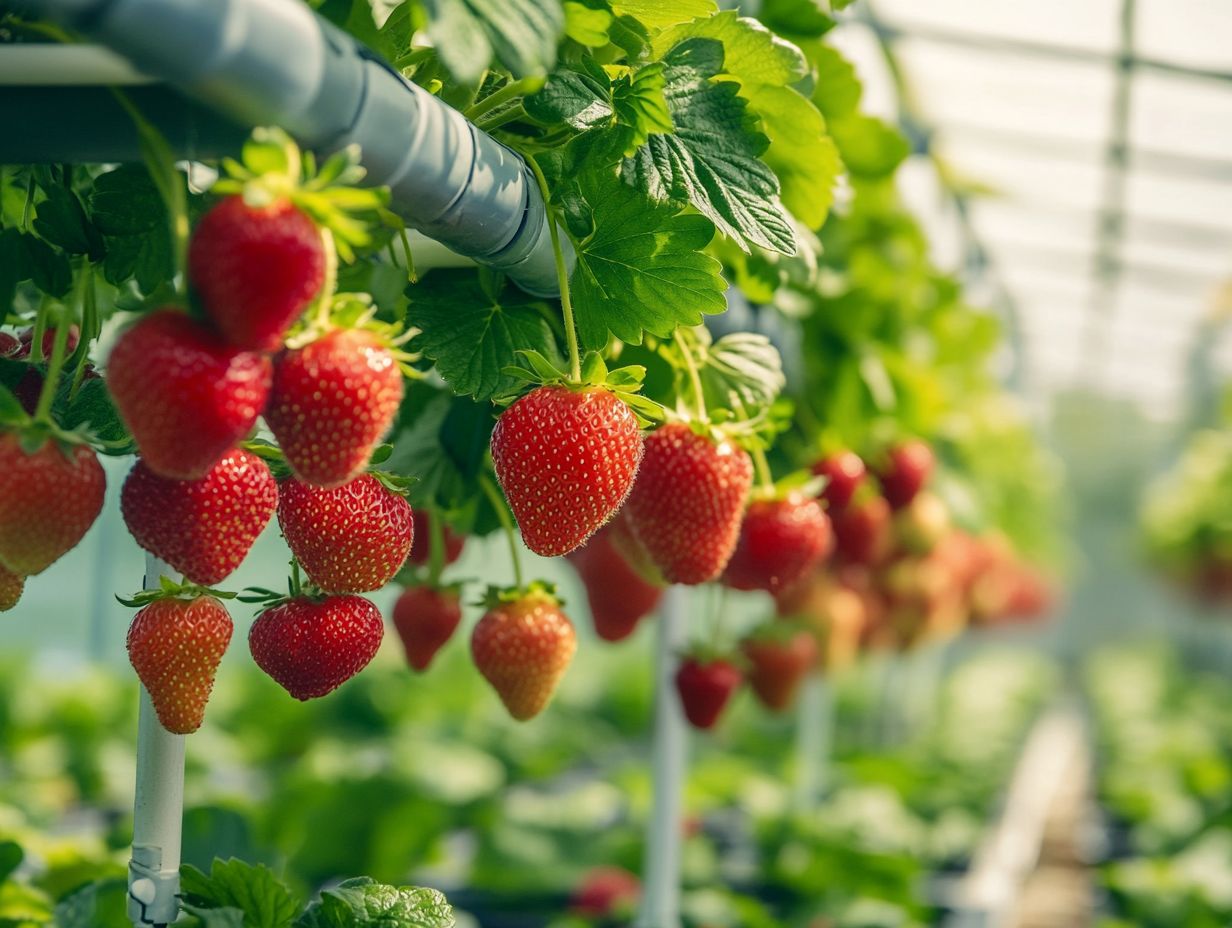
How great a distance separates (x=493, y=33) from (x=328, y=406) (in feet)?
0.62

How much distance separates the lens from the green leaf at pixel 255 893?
34.4 inches

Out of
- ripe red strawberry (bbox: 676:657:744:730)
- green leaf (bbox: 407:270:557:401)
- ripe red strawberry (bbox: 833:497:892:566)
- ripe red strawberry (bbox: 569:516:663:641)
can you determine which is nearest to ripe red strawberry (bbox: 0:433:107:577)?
green leaf (bbox: 407:270:557:401)

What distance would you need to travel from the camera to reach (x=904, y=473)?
6.64 ft

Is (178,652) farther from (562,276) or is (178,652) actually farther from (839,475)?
(839,475)

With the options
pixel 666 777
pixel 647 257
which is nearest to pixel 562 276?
pixel 647 257

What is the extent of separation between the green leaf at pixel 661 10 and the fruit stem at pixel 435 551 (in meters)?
0.48

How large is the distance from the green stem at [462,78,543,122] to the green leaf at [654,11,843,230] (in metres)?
0.12

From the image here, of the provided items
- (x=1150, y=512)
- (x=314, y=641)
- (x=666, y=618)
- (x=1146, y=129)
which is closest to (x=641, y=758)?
(x=1146, y=129)

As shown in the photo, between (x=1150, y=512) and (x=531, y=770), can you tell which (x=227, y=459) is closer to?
(x=531, y=770)

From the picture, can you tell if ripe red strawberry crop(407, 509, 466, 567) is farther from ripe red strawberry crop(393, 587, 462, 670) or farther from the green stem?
the green stem

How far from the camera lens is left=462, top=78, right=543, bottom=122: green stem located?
2.51ft

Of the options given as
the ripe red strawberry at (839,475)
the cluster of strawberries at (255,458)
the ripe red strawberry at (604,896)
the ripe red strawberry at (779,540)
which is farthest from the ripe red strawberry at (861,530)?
the cluster of strawberries at (255,458)

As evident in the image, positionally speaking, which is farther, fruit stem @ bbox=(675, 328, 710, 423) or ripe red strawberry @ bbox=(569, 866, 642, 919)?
ripe red strawberry @ bbox=(569, 866, 642, 919)

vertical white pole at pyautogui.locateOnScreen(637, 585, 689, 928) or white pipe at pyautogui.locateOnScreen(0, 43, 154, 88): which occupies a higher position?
white pipe at pyautogui.locateOnScreen(0, 43, 154, 88)
